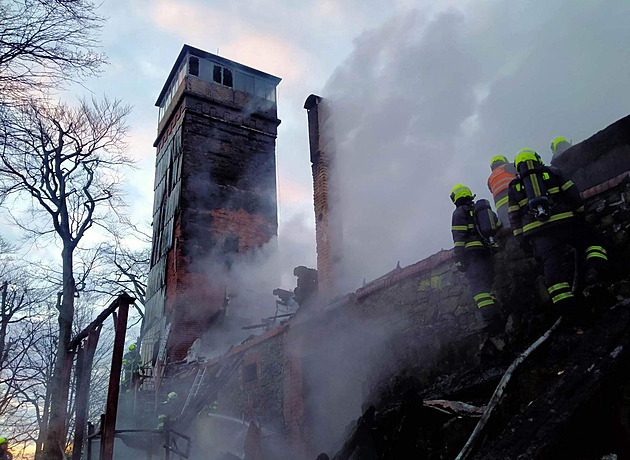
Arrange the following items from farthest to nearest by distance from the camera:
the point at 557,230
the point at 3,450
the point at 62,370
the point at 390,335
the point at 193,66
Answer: the point at 193,66, the point at 62,370, the point at 3,450, the point at 390,335, the point at 557,230

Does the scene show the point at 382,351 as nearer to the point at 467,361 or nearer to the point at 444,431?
the point at 467,361

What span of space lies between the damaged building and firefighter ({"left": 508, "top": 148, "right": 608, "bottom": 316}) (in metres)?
0.26

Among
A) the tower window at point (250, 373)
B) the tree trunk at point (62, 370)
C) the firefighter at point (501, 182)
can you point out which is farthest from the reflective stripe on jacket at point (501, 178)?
the tree trunk at point (62, 370)

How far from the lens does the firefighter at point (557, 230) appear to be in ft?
13.2

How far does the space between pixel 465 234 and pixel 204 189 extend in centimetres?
1653

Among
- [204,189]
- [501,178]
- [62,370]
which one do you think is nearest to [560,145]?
[501,178]

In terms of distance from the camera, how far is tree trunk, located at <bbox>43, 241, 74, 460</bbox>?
830cm

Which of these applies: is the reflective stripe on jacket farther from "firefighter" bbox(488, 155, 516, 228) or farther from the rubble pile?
the rubble pile

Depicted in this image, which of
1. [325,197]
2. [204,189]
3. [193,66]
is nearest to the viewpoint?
[325,197]

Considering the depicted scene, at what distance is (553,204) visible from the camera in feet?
13.9

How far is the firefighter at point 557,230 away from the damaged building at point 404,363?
0.26m

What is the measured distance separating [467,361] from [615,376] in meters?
2.58

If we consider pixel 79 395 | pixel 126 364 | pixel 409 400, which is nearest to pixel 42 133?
pixel 79 395

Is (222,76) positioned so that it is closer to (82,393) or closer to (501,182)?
(82,393)
